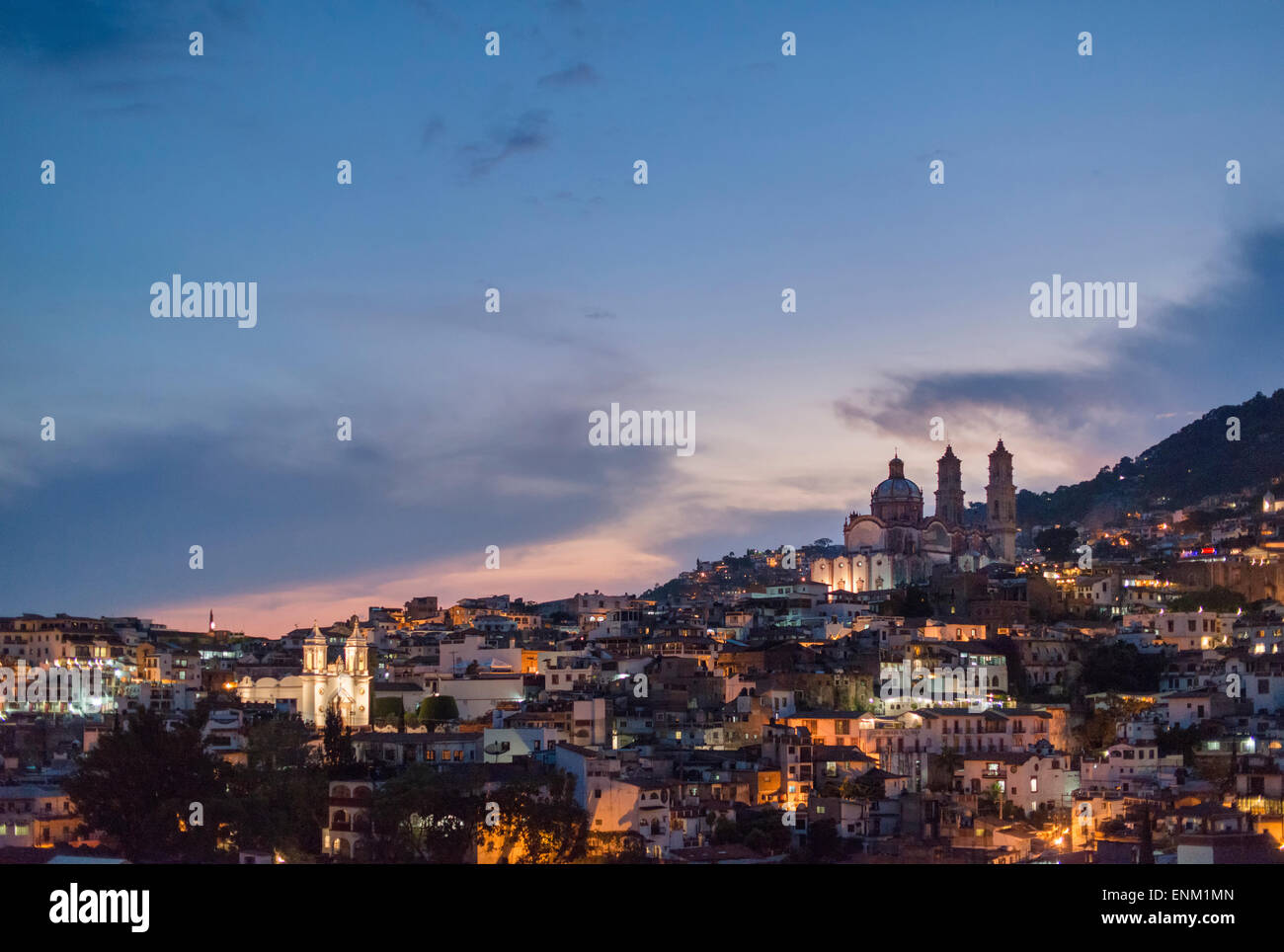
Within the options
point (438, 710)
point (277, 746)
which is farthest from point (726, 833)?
point (438, 710)

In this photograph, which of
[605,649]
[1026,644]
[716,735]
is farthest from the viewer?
[605,649]

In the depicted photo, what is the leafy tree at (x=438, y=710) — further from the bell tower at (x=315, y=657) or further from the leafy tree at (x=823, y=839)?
the leafy tree at (x=823, y=839)

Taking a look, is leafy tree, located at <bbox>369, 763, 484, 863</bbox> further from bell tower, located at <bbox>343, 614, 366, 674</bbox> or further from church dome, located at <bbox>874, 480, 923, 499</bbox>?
church dome, located at <bbox>874, 480, 923, 499</bbox>

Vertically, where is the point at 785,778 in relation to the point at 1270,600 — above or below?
below

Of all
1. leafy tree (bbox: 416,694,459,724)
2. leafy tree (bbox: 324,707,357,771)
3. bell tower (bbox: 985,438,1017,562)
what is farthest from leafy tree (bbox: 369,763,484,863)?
bell tower (bbox: 985,438,1017,562)

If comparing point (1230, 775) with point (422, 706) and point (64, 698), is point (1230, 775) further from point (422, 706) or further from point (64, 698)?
point (64, 698)

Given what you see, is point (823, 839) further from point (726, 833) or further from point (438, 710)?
point (438, 710)
